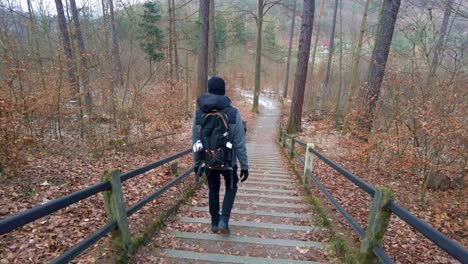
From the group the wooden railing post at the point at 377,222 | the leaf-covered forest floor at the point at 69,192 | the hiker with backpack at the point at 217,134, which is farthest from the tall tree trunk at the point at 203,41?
the wooden railing post at the point at 377,222

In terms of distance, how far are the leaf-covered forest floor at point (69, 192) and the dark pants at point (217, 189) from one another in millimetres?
926

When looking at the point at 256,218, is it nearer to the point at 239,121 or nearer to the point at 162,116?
the point at 239,121

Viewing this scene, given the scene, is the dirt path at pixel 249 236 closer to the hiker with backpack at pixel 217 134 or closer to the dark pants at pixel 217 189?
the dark pants at pixel 217 189

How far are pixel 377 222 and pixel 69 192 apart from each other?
17.7 ft

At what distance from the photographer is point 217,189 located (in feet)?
12.0

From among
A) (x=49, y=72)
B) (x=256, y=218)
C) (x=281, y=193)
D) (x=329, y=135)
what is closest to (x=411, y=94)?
(x=281, y=193)

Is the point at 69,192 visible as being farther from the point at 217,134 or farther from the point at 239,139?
the point at 239,139

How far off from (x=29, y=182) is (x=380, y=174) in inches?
344

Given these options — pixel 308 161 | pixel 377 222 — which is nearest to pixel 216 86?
pixel 377 222

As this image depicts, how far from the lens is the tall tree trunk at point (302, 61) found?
510 inches

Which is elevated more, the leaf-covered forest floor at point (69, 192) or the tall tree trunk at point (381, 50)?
the tall tree trunk at point (381, 50)

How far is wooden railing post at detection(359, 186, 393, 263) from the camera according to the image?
8.71 feet

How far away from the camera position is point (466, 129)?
A: 523cm

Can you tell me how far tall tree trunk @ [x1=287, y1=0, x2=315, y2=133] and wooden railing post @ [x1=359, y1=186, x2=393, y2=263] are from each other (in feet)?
38.9
